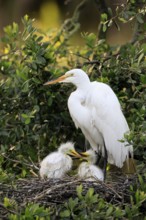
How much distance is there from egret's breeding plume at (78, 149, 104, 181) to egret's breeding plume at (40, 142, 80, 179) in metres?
0.08

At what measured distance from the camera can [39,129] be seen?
540 centimetres

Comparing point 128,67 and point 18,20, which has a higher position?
point 18,20

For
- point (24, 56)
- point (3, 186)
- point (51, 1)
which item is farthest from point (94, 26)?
point (3, 186)

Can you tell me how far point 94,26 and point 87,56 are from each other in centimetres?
507

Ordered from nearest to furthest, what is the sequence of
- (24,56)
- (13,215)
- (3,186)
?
(13,215)
(3,186)
(24,56)

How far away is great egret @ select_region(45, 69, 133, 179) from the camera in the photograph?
17.0 ft

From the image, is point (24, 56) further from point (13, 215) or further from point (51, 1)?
point (51, 1)

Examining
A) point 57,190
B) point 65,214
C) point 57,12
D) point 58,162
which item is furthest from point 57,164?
point 57,12

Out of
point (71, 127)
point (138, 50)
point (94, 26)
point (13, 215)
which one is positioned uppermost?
point (94, 26)

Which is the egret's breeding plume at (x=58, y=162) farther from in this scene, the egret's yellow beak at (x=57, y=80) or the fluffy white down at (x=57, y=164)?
the egret's yellow beak at (x=57, y=80)

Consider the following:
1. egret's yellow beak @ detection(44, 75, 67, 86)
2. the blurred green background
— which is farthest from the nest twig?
the blurred green background

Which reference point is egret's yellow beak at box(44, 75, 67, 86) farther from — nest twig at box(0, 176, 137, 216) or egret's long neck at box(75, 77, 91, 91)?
nest twig at box(0, 176, 137, 216)

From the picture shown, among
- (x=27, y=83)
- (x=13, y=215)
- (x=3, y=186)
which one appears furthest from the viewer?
(x=27, y=83)

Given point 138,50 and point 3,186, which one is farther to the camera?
point 138,50
